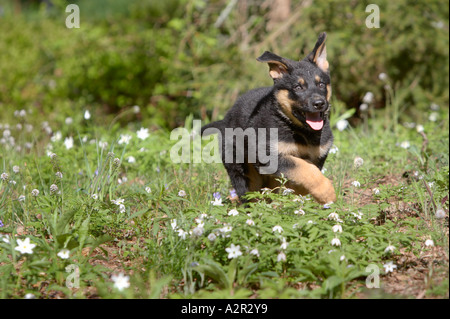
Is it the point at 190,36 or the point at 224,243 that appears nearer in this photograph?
the point at 224,243

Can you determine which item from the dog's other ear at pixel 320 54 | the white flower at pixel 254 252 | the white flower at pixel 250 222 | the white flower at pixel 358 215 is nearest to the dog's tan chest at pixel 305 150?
the dog's other ear at pixel 320 54

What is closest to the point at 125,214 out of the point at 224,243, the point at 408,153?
the point at 224,243

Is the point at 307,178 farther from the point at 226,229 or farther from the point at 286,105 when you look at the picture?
the point at 226,229

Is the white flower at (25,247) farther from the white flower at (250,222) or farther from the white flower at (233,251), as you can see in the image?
the white flower at (250,222)

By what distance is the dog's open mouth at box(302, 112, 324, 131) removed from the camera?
3.82 m

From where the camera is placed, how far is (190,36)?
738 cm

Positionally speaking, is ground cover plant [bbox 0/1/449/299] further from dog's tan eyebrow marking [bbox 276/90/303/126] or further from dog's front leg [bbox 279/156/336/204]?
dog's tan eyebrow marking [bbox 276/90/303/126]

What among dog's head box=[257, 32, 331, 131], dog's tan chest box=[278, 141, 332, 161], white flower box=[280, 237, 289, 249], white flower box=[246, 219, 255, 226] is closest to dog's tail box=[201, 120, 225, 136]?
→ dog's head box=[257, 32, 331, 131]

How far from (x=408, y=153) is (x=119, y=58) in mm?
4700

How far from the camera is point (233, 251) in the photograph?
273 cm
